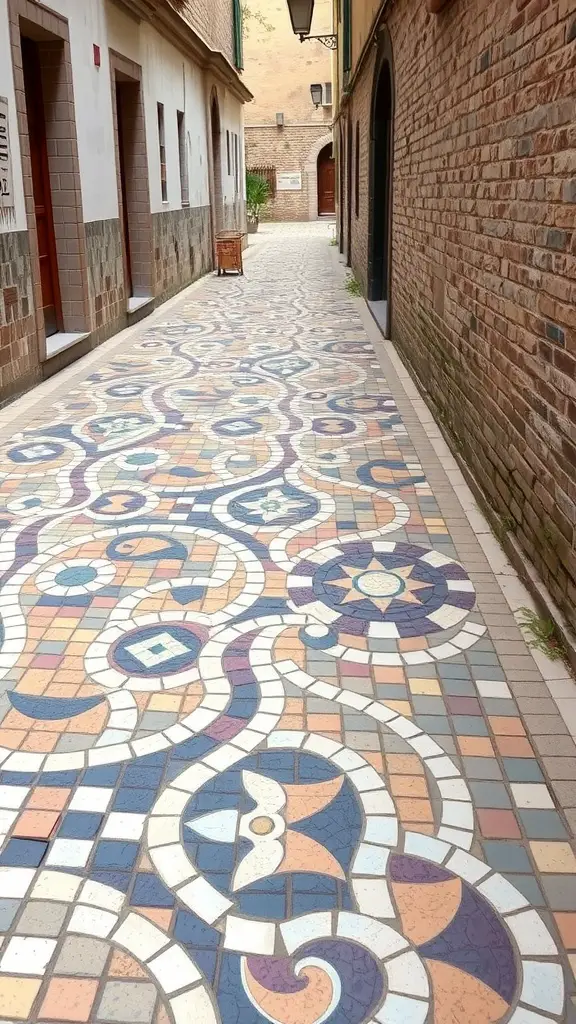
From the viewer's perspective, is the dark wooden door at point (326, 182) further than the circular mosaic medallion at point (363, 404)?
Yes

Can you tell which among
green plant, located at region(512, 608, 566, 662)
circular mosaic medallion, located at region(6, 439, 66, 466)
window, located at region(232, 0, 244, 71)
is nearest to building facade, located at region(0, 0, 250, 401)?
circular mosaic medallion, located at region(6, 439, 66, 466)

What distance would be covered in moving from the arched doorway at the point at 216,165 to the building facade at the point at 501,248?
33.8 ft

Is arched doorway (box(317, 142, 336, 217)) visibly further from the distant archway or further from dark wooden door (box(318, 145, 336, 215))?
the distant archway

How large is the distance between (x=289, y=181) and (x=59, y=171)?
85.7 ft

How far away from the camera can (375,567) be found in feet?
11.5

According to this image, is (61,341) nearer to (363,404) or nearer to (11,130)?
(11,130)

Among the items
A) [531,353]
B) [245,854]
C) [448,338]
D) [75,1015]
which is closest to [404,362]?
[448,338]

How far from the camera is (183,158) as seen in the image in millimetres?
13539

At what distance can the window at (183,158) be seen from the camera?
43.6 ft

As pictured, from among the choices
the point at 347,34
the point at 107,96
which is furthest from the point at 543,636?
the point at 347,34

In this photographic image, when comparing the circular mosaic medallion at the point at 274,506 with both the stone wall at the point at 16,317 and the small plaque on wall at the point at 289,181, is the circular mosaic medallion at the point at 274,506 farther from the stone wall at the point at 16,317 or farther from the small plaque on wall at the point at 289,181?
the small plaque on wall at the point at 289,181

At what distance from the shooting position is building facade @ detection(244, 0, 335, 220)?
30062 millimetres

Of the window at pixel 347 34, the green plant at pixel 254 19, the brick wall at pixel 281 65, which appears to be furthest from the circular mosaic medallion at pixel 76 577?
the green plant at pixel 254 19

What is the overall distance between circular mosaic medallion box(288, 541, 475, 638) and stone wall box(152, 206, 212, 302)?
862cm
